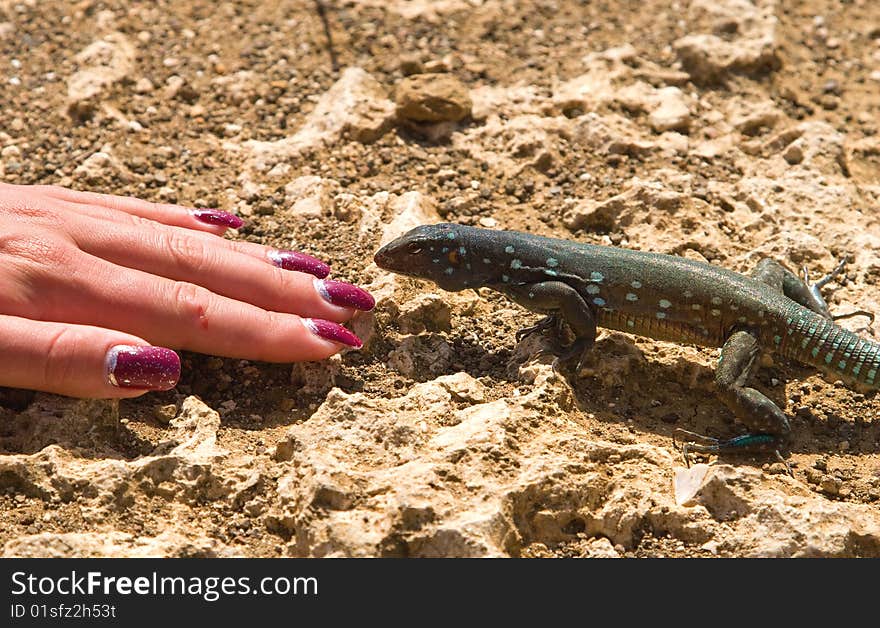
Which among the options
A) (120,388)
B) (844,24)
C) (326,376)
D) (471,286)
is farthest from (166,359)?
(844,24)

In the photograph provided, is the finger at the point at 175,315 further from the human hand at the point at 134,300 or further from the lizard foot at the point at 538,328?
the lizard foot at the point at 538,328

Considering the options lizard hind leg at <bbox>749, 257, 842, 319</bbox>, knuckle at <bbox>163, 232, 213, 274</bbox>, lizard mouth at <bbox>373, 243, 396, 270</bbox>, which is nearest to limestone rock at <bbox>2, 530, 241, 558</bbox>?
knuckle at <bbox>163, 232, 213, 274</bbox>

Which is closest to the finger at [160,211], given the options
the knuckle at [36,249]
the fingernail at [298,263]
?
the fingernail at [298,263]

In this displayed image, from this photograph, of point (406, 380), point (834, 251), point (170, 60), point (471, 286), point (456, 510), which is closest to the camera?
point (456, 510)

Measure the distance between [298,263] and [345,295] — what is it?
15.5 inches

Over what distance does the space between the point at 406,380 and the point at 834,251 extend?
275 centimetres

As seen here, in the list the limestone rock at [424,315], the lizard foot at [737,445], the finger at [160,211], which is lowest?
the lizard foot at [737,445]

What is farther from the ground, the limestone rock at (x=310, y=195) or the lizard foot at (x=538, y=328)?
the limestone rock at (x=310, y=195)

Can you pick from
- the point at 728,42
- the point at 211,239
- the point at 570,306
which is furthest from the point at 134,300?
the point at 728,42

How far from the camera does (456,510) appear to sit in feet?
12.9

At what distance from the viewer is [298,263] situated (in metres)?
5.23

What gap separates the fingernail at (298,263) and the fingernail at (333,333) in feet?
1.47

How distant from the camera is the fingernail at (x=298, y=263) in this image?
205 inches

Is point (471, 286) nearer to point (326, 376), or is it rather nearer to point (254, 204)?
point (326, 376)
